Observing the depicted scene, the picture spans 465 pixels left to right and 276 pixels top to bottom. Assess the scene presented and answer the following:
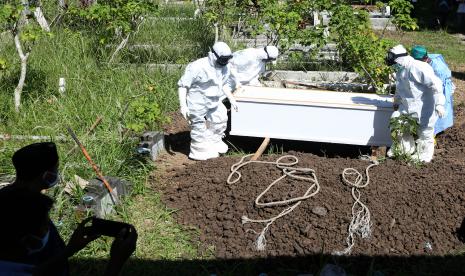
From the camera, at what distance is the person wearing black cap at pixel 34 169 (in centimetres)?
241

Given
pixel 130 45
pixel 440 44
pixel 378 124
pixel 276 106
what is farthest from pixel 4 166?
pixel 440 44

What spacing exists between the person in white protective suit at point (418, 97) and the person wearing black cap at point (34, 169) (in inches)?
170

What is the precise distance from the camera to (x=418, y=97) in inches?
227

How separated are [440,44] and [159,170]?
9.45 m

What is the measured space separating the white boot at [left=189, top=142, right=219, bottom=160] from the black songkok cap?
12.3 ft

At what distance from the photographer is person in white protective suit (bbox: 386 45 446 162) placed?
560cm

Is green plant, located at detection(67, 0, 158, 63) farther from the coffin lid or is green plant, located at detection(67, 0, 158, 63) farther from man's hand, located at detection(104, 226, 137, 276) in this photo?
man's hand, located at detection(104, 226, 137, 276)

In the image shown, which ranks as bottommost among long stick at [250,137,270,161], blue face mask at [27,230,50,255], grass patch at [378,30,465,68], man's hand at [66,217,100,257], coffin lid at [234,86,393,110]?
grass patch at [378,30,465,68]

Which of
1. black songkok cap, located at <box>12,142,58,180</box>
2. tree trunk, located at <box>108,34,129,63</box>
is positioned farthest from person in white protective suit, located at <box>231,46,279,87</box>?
black songkok cap, located at <box>12,142,58,180</box>

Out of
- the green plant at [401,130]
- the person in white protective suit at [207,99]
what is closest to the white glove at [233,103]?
the person in white protective suit at [207,99]

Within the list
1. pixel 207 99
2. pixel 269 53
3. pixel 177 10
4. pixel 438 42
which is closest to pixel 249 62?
pixel 269 53

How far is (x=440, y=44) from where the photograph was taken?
12.8 meters

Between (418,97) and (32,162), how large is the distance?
4.50 metres

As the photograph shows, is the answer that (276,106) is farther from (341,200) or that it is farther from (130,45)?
(130,45)
